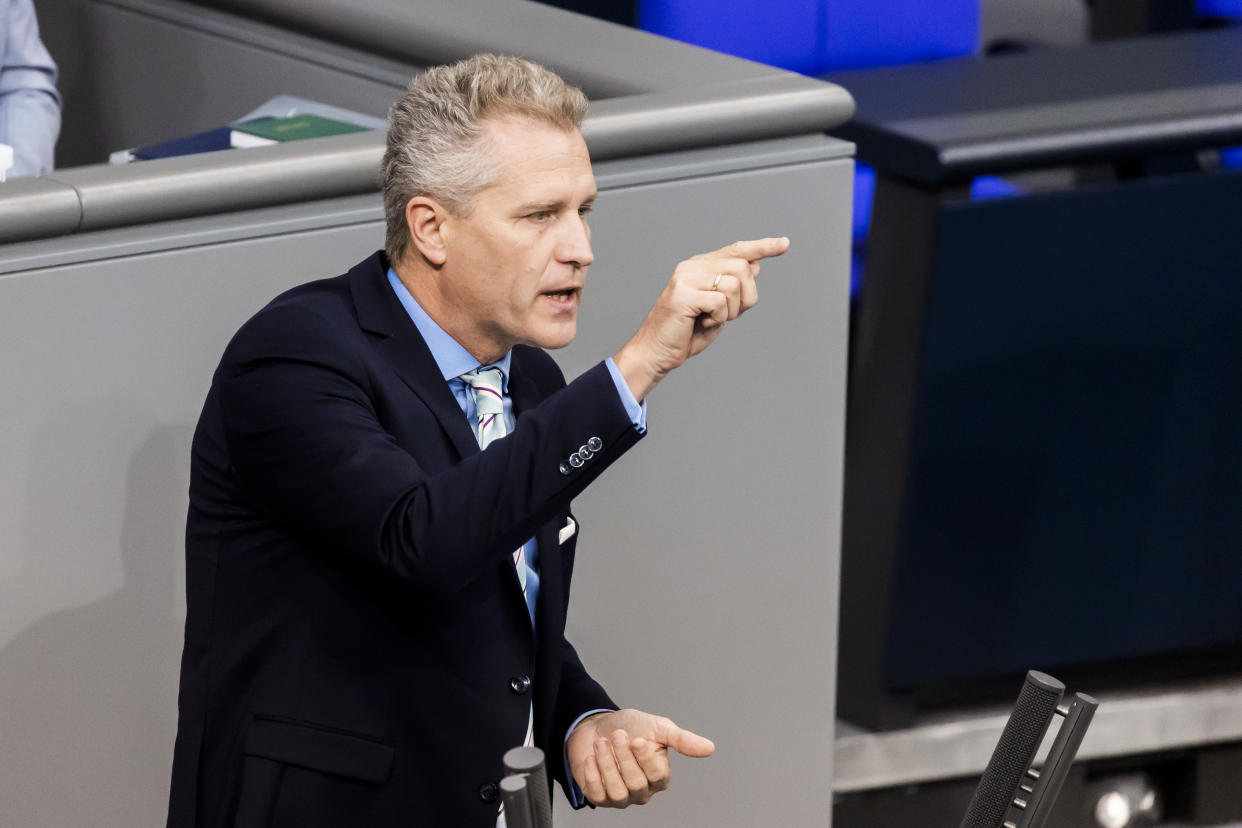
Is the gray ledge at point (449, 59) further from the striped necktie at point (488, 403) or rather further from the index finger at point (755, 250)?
the index finger at point (755, 250)

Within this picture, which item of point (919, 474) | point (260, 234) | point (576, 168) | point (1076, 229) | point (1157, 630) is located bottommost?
point (1157, 630)

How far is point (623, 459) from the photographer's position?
2486 mm

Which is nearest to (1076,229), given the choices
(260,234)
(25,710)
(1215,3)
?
(260,234)

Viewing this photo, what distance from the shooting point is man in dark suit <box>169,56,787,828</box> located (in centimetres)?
152

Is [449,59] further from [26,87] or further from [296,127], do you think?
[26,87]

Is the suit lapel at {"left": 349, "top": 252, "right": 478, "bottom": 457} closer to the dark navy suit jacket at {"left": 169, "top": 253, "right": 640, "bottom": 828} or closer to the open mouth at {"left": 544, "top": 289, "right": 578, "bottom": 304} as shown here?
the dark navy suit jacket at {"left": 169, "top": 253, "right": 640, "bottom": 828}

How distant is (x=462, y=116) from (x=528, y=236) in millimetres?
116

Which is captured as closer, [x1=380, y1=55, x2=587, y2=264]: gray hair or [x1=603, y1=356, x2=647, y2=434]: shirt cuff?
[x1=603, y1=356, x2=647, y2=434]: shirt cuff

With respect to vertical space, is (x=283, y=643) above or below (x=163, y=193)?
below

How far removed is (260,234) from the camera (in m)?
2.19

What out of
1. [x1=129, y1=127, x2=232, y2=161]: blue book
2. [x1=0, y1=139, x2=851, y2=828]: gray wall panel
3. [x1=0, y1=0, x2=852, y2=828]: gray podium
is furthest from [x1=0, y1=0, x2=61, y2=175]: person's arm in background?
[x1=0, y1=139, x2=851, y2=828]: gray wall panel

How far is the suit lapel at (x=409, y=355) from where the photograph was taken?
1.62 meters

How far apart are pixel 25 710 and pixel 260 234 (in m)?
0.61

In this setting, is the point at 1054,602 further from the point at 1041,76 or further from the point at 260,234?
the point at 260,234
